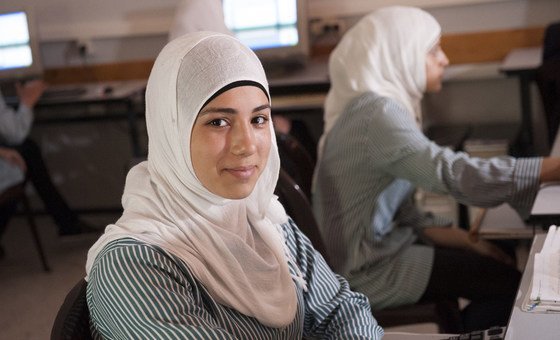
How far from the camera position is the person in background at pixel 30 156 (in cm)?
427

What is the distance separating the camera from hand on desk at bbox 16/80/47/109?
4.44 metres

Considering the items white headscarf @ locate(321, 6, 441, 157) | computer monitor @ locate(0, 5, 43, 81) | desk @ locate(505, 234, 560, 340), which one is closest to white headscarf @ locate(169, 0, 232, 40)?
white headscarf @ locate(321, 6, 441, 157)

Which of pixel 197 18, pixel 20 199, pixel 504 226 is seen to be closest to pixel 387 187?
pixel 504 226

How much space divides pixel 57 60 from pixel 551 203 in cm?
365

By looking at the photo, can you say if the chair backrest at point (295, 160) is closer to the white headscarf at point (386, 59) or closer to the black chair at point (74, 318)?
the white headscarf at point (386, 59)

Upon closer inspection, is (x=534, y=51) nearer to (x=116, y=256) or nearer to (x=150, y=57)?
(x=150, y=57)

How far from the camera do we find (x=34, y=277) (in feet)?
13.6

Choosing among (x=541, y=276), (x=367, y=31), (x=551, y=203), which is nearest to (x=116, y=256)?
(x=541, y=276)

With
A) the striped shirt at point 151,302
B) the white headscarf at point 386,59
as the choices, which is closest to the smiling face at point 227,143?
the striped shirt at point 151,302

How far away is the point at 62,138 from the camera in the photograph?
16.7 feet

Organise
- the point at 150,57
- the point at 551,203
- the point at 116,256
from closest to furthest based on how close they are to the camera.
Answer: the point at 116,256, the point at 551,203, the point at 150,57

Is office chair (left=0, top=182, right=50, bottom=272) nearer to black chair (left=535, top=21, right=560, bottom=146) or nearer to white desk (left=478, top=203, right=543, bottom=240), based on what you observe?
black chair (left=535, top=21, right=560, bottom=146)

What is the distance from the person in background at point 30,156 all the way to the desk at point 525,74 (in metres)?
2.19

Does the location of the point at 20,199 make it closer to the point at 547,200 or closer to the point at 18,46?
the point at 18,46
